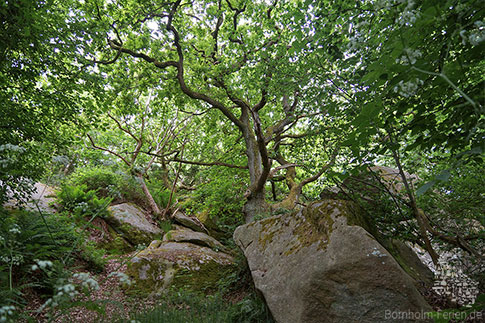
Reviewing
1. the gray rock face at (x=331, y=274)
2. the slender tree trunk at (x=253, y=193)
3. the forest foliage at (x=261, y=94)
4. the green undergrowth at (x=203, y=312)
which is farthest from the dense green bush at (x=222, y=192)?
the gray rock face at (x=331, y=274)

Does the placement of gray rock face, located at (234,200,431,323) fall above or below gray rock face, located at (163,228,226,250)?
below

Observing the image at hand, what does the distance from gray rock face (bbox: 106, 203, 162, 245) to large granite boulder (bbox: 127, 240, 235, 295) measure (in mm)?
2121

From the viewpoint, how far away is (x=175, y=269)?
206 inches

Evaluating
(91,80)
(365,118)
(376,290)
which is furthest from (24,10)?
(376,290)

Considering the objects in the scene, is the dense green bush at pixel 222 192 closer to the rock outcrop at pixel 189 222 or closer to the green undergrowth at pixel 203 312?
the rock outcrop at pixel 189 222

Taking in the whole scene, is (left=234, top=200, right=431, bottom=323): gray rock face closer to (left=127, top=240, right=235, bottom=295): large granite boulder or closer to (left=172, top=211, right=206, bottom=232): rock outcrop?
(left=127, top=240, right=235, bottom=295): large granite boulder

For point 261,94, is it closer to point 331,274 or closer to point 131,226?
point 131,226

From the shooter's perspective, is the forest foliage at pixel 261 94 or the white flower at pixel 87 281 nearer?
the white flower at pixel 87 281

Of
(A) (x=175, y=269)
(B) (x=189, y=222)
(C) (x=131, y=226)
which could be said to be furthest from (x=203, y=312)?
(B) (x=189, y=222)

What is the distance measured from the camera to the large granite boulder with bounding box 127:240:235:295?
4.83 metres

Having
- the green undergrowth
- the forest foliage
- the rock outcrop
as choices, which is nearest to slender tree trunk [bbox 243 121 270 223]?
the forest foliage

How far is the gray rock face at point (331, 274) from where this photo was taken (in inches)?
98.8

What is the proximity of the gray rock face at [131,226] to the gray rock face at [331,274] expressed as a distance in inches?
215

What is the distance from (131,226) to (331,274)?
23.3ft
